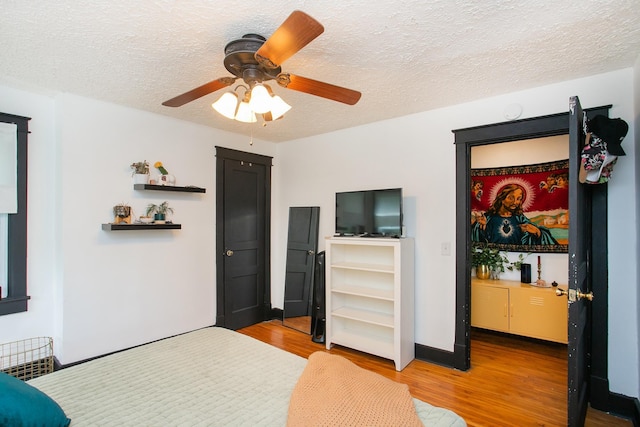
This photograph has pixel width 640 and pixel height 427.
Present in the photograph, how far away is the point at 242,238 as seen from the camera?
4.16 metres

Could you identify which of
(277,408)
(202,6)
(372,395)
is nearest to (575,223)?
(372,395)

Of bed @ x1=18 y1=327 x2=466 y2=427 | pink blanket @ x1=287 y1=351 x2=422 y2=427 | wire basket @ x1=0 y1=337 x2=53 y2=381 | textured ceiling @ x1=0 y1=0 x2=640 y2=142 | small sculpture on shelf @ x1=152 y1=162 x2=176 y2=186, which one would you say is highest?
textured ceiling @ x1=0 y1=0 x2=640 y2=142

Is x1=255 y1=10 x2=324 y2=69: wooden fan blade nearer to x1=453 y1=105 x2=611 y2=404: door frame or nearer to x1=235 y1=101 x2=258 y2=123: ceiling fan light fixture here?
x1=235 y1=101 x2=258 y2=123: ceiling fan light fixture

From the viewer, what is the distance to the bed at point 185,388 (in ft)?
4.48

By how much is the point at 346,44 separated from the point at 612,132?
5.71ft

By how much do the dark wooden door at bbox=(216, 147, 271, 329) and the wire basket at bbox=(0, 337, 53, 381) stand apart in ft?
5.12

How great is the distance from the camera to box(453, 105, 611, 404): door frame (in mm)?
2373

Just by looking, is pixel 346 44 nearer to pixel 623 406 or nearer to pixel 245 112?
pixel 245 112

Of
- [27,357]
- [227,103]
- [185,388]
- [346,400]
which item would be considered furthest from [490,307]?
[27,357]

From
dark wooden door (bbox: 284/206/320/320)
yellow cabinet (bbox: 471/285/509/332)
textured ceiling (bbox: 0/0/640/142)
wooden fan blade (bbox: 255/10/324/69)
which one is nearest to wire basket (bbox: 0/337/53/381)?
textured ceiling (bbox: 0/0/640/142)

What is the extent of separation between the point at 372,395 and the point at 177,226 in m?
2.55

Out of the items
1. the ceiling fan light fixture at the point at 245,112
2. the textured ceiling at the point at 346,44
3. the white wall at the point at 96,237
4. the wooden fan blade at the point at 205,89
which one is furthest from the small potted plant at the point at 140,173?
the ceiling fan light fixture at the point at 245,112

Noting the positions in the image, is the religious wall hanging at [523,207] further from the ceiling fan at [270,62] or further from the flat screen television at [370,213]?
the ceiling fan at [270,62]

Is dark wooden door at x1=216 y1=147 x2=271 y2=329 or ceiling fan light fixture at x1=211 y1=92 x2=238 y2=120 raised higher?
ceiling fan light fixture at x1=211 y1=92 x2=238 y2=120
